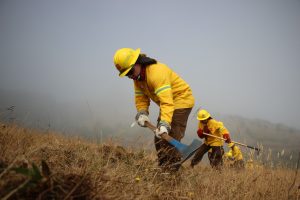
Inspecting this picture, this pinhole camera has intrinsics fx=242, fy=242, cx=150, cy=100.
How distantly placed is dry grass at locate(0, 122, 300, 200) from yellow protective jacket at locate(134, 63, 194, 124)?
2.58ft

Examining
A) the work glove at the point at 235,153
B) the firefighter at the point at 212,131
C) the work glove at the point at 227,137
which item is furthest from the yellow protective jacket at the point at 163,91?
the work glove at the point at 235,153

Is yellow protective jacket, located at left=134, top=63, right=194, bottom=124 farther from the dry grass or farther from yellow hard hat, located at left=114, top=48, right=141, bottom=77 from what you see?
the dry grass

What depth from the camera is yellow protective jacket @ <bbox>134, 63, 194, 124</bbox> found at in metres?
3.11

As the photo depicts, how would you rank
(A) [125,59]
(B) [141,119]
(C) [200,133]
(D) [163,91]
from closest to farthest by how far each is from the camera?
(D) [163,91]
(A) [125,59]
(B) [141,119]
(C) [200,133]

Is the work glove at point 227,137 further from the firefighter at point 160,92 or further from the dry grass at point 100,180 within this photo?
the firefighter at point 160,92

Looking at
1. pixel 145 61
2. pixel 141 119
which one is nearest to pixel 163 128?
pixel 141 119

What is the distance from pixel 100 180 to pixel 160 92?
1614mm

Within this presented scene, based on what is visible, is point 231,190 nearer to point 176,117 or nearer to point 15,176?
point 176,117

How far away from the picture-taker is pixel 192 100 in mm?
3883

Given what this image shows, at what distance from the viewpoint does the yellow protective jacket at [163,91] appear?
3.11m

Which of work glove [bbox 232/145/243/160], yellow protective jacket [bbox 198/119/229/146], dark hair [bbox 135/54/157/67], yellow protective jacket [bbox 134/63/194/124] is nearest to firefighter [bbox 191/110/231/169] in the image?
yellow protective jacket [bbox 198/119/229/146]

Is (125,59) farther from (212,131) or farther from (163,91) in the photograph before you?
(212,131)

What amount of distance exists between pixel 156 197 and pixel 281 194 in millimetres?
1840

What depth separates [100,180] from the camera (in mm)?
1774
